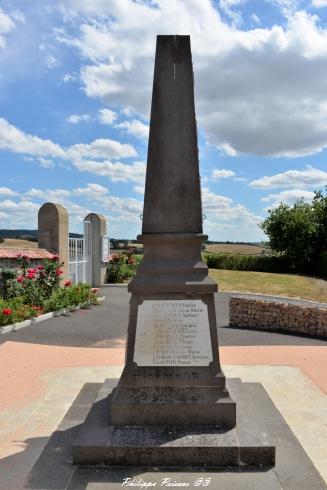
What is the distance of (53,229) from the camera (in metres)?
15.5

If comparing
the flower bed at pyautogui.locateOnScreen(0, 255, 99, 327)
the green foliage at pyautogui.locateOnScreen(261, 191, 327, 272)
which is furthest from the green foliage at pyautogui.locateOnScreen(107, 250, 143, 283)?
the green foliage at pyautogui.locateOnScreen(261, 191, 327, 272)

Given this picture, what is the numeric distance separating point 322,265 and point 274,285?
10.2 m

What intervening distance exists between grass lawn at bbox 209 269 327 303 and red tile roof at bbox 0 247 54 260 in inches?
372

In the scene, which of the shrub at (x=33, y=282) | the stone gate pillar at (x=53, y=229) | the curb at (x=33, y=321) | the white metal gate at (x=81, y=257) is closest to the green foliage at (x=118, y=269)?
the white metal gate at (x=81, y=257)

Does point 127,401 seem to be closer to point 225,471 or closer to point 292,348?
point 225,471

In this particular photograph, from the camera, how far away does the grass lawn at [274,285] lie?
68.6ft

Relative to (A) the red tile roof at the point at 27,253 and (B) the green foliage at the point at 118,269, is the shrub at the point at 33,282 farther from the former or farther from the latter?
(B) the green foliage at the point at 118,269

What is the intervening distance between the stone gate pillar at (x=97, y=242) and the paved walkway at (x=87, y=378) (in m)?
8.13

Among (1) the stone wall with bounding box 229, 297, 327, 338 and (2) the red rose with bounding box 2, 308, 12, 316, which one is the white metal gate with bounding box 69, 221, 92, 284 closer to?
(2) the red rose with bounding box 2, 308, 12, 316

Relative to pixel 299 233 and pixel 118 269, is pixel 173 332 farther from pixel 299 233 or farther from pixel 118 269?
pixel 299 233

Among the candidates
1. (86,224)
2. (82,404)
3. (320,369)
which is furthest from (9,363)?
(86,224)

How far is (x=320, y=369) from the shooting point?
7.45m

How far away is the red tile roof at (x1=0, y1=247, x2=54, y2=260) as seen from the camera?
43.2 feet

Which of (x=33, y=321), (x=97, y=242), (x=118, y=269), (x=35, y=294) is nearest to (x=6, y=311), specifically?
(x=33, y=321)
